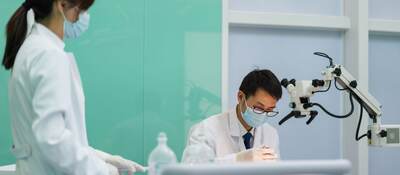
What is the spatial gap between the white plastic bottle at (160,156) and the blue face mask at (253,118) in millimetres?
851

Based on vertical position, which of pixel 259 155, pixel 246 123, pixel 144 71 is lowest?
pixel 259 155

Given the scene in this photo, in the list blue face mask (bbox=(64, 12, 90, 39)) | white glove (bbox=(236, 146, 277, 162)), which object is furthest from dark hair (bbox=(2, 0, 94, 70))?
white glove (bbox=(236, 146, 277, 162))

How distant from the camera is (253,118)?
2414mm

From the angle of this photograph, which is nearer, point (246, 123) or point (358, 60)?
point (246, 123)

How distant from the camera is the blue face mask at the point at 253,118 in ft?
7.88

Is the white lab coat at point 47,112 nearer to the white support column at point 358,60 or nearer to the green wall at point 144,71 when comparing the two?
the green wall at point 144,71

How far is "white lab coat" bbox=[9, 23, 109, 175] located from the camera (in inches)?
52.2

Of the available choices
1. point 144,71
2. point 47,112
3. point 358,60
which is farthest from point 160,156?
point 358,60

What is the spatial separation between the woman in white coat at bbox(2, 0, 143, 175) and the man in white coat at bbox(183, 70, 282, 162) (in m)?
0.98

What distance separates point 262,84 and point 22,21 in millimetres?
1177

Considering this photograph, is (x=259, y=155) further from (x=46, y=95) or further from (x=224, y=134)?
(x=46, y=95)

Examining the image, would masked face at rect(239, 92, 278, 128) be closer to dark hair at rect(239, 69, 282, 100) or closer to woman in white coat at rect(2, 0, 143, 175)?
dark hair at rect(239, 69, 282, 100)

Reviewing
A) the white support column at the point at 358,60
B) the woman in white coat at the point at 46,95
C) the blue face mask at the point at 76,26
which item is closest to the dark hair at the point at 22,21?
the woman in white coat at the point at 46,95

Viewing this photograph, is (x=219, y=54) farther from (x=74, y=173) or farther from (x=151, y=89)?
(x=74, y=173)
